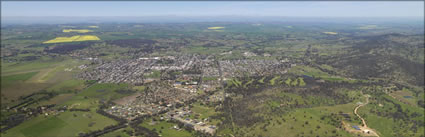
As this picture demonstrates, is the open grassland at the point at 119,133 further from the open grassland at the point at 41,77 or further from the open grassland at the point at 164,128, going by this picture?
the open grassland at the point at 41,77

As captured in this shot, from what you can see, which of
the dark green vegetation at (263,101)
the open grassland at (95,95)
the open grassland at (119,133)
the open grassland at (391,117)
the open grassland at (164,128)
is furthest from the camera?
the open grassland at (95,95)

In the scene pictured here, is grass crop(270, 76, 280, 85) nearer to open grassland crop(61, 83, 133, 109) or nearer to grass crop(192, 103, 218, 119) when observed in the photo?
grass crop(192, 103, 218, 119)

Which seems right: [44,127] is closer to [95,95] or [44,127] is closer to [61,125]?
[61,125]

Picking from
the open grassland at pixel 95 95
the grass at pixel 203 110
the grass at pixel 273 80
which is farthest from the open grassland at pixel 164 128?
the grass at pixel 273 80

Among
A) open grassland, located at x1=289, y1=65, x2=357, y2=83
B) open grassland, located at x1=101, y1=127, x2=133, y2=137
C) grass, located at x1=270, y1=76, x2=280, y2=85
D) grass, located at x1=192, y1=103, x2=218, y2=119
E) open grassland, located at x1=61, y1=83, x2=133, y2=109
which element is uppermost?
open grassland, located at x1=289, y1=65, x2=357, y2=83

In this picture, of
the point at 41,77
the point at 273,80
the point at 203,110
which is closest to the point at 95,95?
the point at 41,77

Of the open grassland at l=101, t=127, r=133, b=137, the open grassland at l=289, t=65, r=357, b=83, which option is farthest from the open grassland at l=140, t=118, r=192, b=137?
the open grassland at l=289, t=65, r=357, b=83

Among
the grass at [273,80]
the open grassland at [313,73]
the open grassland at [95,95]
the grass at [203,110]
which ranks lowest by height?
the grass at [203,110]

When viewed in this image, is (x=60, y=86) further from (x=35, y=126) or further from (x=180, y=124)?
(x=180, y=124)

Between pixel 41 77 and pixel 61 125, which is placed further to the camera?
pixel 41 77
